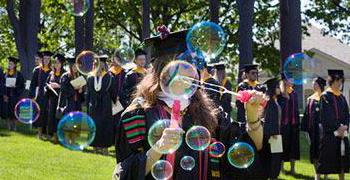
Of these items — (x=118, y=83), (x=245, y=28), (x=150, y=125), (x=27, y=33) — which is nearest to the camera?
(x=150, y=125)

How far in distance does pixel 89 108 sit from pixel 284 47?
13.1 m

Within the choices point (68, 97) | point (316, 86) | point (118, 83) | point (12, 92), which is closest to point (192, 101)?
point (316, 86)

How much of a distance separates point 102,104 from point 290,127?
12.3 feet

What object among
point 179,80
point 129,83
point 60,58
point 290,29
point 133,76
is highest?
point 290,29

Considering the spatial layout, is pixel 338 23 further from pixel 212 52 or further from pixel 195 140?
pixel 195 140

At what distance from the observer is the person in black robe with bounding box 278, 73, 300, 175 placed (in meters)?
11.5

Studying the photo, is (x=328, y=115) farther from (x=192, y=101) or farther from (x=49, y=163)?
(x=192, y=101)

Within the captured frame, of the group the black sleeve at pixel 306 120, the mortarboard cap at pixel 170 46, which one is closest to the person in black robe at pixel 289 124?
the black sleeve at pixel 306 120

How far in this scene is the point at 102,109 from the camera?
12820 mm

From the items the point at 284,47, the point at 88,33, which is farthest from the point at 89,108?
the point at 88,33

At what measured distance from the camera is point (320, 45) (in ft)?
192

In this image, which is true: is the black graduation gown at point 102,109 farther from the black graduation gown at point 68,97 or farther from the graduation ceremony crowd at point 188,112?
the black graduation gown at point 68,97

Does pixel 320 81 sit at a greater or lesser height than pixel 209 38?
lesser

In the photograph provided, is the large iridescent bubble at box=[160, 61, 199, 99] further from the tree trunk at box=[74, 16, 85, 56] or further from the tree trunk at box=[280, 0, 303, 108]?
the tree trunk at box=[74, 16, 85, 56]
